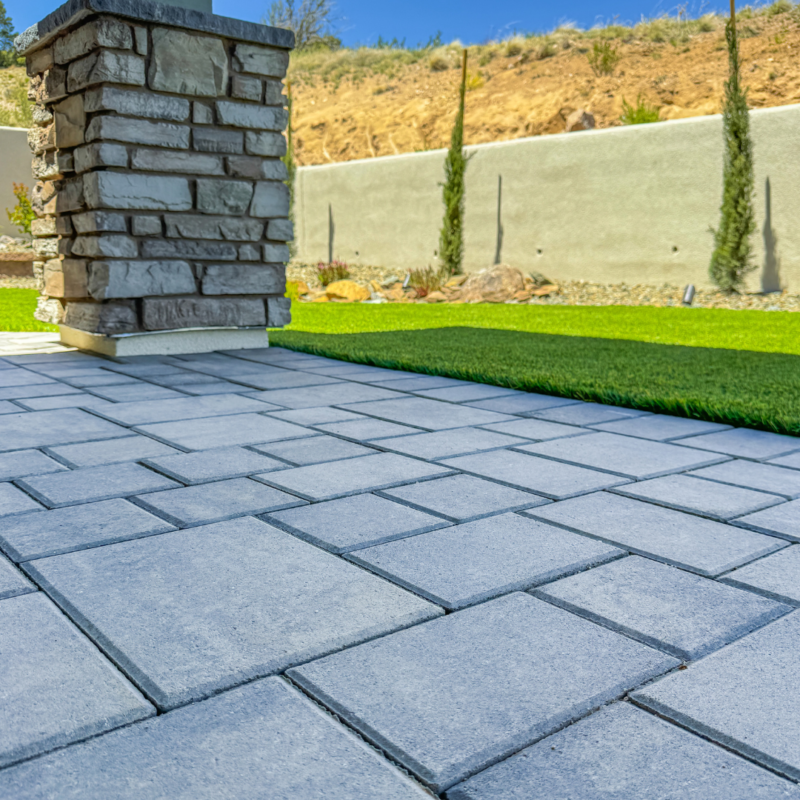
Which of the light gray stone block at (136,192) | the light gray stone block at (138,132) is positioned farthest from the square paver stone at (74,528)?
the light gray stone block at (138,132)

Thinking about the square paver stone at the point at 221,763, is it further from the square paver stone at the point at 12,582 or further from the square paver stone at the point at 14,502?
the square paver stone at the point at 14,502

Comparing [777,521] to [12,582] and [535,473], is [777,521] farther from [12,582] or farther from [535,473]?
[12,582]

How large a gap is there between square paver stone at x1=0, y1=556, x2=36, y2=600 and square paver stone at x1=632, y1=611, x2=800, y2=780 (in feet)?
3.69

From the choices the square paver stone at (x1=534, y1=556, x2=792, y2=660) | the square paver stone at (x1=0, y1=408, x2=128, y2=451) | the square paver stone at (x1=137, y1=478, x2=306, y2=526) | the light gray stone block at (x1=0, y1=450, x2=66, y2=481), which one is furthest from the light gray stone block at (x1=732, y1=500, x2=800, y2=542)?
the square paver stone at (x1=0, y1=408, x2=128, y2=451)

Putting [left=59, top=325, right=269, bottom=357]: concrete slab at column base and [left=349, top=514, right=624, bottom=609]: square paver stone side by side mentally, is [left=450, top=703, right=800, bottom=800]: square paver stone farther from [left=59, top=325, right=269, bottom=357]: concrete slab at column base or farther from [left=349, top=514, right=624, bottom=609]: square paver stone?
[left=59, top=325, right=269, bottom=357]: concrete slab at column base

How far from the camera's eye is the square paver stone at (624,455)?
246 centimetres

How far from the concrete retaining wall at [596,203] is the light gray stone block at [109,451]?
345 inches

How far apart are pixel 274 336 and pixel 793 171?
6.82 m

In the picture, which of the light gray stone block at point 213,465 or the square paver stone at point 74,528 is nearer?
the square paver stone at point 74,528

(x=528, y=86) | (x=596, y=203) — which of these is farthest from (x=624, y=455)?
(x=528, y=86)

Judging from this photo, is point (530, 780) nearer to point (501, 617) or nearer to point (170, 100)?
point (501, 617)

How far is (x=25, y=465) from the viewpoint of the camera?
2.38m

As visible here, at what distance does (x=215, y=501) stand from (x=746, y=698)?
4.46 feet

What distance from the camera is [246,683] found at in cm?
119
